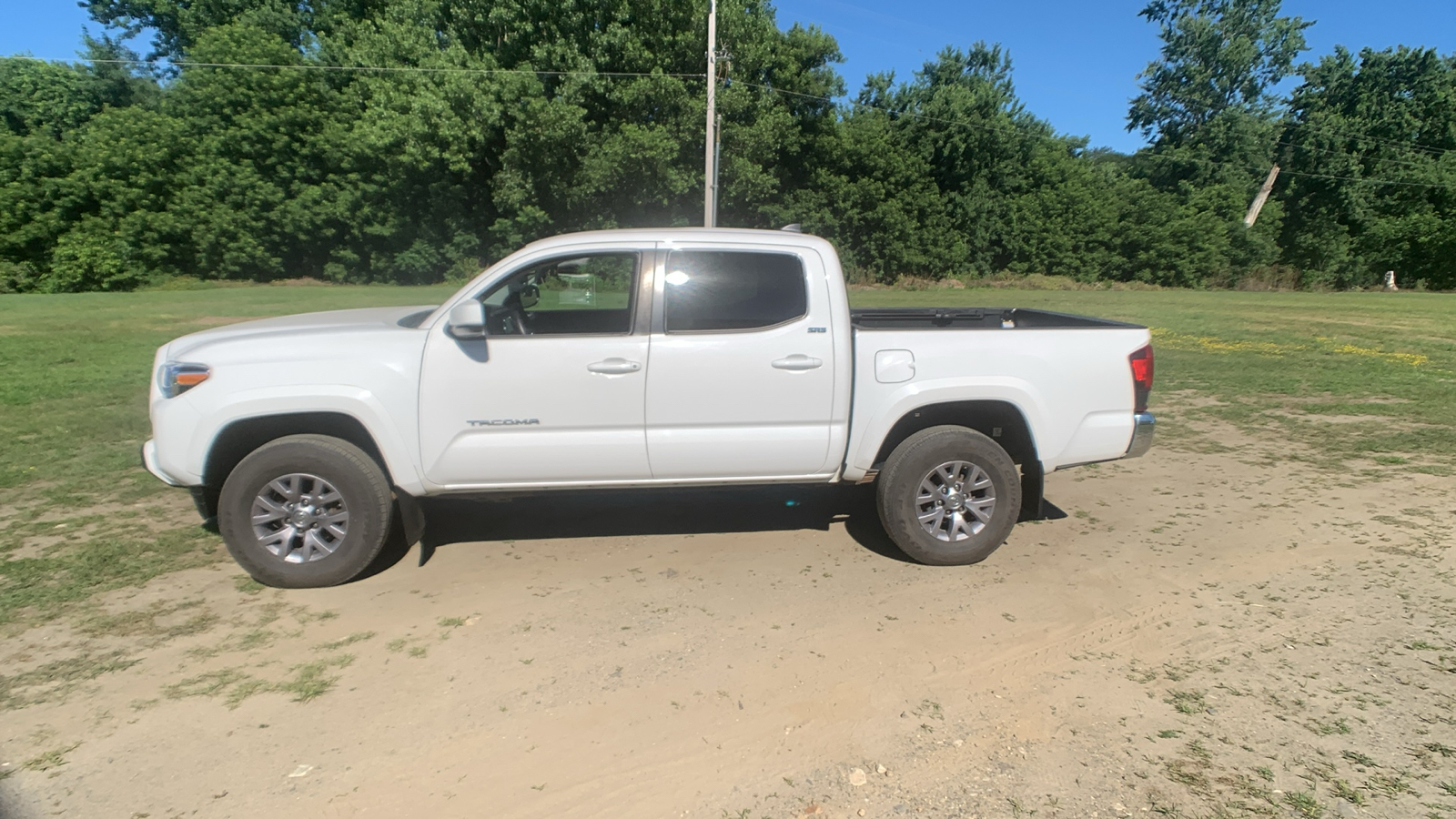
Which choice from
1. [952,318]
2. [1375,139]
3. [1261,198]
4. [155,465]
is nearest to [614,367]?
[155,465]

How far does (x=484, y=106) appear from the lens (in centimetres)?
3120

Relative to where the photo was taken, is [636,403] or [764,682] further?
[636,403]

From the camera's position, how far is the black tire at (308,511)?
470 centimetres

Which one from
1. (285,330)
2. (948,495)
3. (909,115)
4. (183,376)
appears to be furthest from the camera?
(909,115)

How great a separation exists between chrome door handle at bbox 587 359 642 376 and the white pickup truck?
0.04ft

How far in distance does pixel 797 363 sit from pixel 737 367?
0.33 metres

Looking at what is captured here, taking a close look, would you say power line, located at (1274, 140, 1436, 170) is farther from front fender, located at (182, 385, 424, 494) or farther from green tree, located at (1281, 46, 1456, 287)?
front fender, located at (182, 385, 424, 494)

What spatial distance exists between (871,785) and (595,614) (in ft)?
6.05

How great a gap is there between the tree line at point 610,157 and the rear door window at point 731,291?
2763 centimetres

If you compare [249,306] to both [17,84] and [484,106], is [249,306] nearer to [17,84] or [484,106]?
[484,106]

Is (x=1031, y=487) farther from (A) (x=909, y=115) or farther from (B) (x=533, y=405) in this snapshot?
(A) (x=909, y=115)

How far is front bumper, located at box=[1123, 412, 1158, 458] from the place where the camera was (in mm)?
5320

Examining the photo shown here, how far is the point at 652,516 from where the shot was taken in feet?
20.3

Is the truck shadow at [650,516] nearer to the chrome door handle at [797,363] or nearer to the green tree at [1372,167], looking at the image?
the chrome door handle at [797,363]
